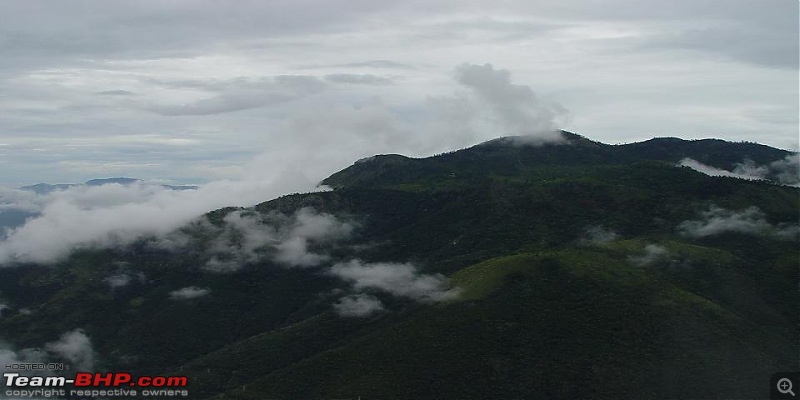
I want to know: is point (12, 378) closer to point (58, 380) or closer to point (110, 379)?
point (58, 380)

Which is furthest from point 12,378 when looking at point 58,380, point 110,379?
point 110,379
